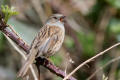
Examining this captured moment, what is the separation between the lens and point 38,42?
9.52 feet

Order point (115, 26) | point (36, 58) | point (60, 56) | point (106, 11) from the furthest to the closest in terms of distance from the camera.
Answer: point (106, 11) → point (115, 26) → point (60, 56) → point (36, 58)

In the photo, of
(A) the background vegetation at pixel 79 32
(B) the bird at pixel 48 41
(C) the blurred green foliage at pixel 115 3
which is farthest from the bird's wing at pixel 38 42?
(C) the blurred green foliage at pixel 115 3

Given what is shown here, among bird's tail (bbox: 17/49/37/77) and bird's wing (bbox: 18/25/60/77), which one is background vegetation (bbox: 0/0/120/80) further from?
bird's tail (bbox: 17/49/37/77)

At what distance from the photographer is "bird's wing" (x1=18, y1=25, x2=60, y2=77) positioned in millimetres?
2281

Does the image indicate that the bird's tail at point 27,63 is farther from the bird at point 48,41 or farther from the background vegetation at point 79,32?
the background vegetation at point 79,32

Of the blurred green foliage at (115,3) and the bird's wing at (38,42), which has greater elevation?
the bird's wing at (38,42)

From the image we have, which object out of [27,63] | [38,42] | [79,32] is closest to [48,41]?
[38,42]

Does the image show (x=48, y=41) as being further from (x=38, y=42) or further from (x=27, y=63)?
(x=27, y=63)

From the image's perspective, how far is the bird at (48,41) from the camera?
8.16ft

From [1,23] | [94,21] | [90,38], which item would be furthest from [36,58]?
[94,21]

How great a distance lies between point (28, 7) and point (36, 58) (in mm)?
3384

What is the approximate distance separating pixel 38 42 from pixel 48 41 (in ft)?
0.30

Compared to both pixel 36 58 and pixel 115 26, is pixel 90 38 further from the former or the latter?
pixel 36 58

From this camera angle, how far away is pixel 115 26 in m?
5.70
